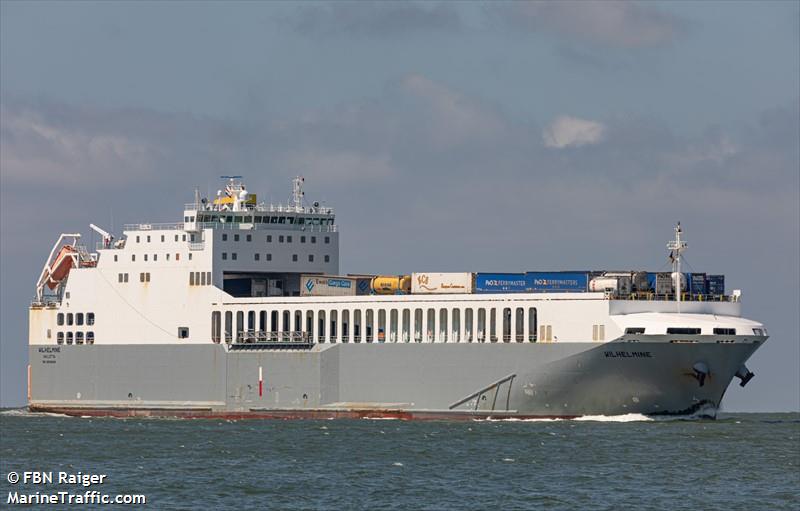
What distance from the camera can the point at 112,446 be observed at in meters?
68.3

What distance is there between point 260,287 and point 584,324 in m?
18.6

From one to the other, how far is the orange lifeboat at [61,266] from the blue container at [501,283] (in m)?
23.1

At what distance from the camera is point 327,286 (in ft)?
271

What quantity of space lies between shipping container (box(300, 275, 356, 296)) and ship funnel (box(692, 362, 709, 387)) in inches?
688

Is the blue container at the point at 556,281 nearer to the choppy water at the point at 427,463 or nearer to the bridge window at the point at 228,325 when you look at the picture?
the choppy water at the point at 427,463

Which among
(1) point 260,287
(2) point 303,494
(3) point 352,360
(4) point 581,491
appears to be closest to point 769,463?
(4) point 581,491

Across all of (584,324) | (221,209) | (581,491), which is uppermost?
(221,209)

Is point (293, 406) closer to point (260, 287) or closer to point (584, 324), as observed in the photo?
point (260, 287)

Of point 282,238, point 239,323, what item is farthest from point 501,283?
point 239,323

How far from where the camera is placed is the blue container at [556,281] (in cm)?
7394

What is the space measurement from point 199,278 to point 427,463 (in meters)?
24.7

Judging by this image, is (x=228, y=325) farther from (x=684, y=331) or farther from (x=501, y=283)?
(x=684, y=331)

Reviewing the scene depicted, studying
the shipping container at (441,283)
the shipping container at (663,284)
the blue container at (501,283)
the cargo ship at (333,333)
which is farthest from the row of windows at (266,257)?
the shipping container at (663,284)

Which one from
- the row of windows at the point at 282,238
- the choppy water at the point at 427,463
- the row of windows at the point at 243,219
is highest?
the row of windows at the point at 243,219
